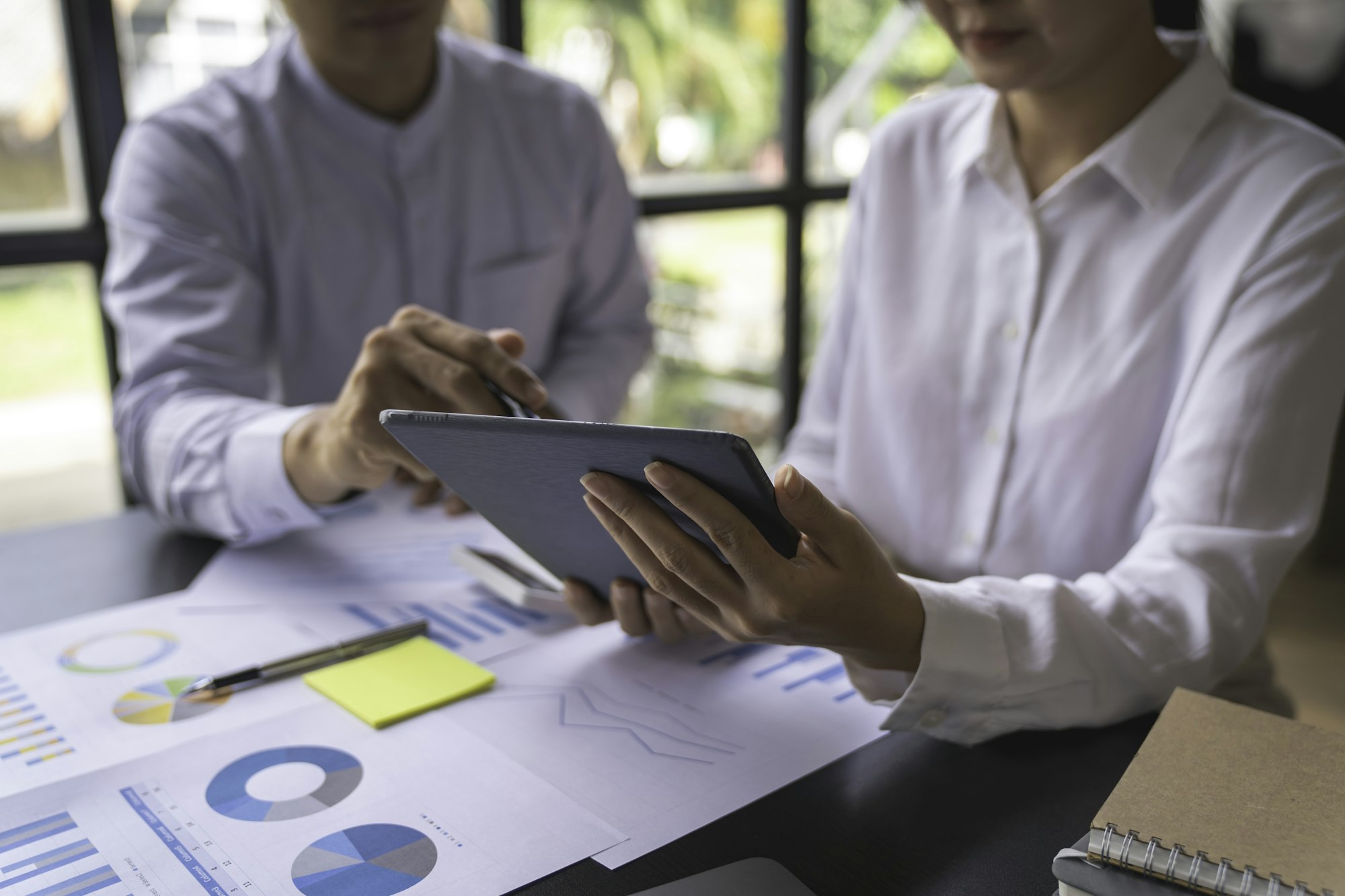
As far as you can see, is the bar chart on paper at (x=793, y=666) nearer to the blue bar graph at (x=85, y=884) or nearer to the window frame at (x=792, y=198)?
the blue bar graph at (x=85, y=884)

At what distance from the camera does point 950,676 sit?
2.53 feet

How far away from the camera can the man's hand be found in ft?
3.16

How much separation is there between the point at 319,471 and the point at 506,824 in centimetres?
55

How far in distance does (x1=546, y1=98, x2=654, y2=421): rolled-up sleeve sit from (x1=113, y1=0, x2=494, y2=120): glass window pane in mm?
331

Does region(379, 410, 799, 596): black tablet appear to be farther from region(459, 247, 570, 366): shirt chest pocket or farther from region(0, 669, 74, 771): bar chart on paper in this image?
region(459, 247, 570, 366): shirt chest pocket

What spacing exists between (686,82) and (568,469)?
2.15 metres

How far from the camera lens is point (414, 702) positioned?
0.81 meters

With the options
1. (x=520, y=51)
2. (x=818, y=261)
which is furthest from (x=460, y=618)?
(x=818, y=261)

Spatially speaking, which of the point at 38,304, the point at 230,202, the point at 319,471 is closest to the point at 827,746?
the point at 319,471

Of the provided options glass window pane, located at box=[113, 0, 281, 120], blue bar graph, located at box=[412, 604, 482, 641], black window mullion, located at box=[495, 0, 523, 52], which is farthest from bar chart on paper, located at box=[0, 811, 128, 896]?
black window mullion, located at box=[495, 0, 523, 52]

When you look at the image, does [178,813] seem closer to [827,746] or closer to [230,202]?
[827,746]

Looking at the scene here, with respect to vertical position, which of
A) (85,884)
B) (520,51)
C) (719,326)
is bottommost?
(719,326)

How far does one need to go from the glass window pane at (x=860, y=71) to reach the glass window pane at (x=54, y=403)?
1830 mm

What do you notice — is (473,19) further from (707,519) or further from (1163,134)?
(707,519)
